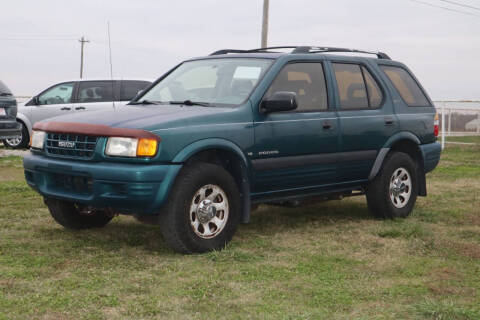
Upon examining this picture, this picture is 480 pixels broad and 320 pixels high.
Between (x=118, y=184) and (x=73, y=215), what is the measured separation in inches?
58.7

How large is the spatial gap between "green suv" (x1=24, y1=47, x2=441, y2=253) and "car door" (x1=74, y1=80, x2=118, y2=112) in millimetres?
9414

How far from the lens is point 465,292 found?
4.72 m

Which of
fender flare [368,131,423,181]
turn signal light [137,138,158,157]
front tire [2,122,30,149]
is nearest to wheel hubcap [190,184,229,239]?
turn signal light [137,138,158,157]

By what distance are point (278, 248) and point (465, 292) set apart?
180cm

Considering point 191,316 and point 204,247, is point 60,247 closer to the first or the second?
point 204,247

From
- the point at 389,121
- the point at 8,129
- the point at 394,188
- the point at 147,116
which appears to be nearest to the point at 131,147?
the point at 147,116

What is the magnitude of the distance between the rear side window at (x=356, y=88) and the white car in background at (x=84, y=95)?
9.11 m

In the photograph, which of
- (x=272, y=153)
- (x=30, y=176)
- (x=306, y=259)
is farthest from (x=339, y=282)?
(x=30, y=176)

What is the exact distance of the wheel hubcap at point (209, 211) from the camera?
572cm

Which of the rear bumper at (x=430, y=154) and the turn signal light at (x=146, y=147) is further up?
the turn signal light at (x=146, y=147)

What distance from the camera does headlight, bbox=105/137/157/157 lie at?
5.36 metres

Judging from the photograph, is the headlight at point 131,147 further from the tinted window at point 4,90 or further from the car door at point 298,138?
the tinted window at point 4,90

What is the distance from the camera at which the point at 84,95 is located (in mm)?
16500

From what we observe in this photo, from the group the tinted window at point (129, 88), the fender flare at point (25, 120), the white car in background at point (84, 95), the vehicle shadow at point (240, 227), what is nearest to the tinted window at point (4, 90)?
the white car in background at point (84, 95)
